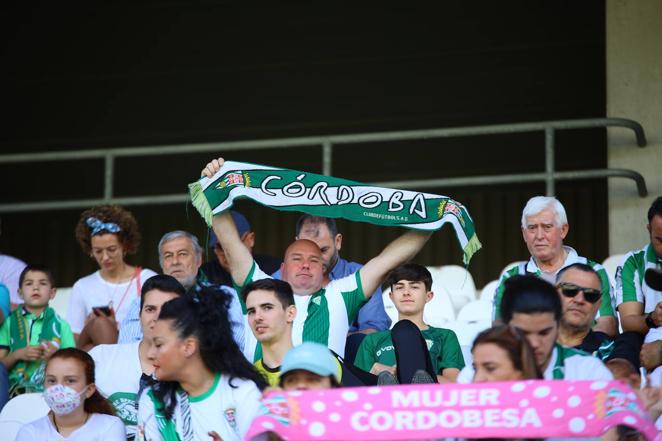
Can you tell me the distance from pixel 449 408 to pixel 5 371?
147 inches

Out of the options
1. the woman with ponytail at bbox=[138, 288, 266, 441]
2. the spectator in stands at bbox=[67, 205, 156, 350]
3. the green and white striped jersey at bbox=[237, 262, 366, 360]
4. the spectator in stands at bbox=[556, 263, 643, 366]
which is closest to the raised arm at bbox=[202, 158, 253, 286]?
the green and white striped jersey at bbox=[237, 262, 366, 360]

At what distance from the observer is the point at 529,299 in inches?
201

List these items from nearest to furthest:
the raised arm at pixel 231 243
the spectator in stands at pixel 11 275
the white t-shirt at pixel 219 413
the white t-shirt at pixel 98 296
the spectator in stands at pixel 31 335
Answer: the white t-shirt at pixel 219 413, the raised arm at pixel 231 243, the spectator in stands at pixel 31 335, the white t-shirt at pixel 98 296, the spectator in stands at pixel 11 275

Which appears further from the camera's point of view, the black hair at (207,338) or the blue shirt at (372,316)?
the blue shirt at (372,316)

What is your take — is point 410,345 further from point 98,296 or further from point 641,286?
point 98,296

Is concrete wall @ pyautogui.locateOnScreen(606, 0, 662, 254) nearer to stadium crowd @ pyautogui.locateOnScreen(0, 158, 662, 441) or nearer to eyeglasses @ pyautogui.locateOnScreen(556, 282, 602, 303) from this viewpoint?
stadium crowd @ pyautogui.locateOnScreen(0, 158, 662, 441)

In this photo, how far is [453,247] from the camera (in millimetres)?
17219

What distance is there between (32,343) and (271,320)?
2.36 m

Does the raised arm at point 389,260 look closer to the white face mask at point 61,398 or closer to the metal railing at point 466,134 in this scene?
the white face mask at point 61,398

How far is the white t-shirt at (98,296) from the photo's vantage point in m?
8.18

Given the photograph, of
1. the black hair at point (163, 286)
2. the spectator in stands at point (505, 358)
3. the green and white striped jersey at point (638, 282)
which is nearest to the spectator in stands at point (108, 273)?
the black hair at point (163, 286)

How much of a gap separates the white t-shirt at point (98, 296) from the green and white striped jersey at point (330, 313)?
63.4 inches

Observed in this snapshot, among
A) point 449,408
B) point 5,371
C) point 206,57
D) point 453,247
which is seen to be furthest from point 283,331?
point 453,247

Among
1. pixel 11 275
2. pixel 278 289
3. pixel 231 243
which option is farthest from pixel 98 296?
pixel 278 289
